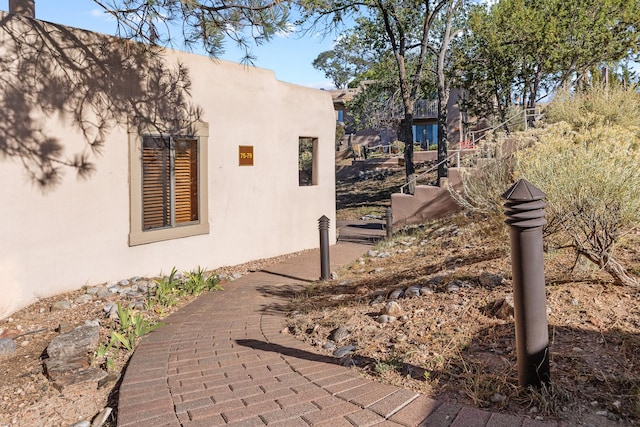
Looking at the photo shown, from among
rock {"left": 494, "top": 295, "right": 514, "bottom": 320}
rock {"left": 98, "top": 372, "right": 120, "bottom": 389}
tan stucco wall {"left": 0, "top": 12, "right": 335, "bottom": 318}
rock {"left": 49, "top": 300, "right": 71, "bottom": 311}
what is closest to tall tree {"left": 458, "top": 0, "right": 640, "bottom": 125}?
tan stucco wall {"left": 0, "top": 12, "right": 335, "bottom": 318}

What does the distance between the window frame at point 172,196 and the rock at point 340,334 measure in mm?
4149

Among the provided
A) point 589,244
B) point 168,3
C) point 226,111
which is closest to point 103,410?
point 589,244

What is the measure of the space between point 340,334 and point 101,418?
74.9 inches

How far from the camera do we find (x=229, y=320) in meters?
5.42

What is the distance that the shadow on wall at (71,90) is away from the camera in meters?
5.77

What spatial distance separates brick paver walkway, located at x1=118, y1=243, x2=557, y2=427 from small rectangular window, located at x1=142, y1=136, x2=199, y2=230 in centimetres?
278

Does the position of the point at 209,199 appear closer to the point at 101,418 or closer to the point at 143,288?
the point at 143,288

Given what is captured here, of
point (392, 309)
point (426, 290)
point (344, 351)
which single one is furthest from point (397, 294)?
point (344, 351)

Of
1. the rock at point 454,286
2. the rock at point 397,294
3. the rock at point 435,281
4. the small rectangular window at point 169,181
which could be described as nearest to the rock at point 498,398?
the rock at point 454,286

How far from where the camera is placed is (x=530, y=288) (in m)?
2.77

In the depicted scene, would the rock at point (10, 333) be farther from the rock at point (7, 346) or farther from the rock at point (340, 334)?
the rock at point (340, 334)

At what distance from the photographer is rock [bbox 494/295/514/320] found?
3893mm

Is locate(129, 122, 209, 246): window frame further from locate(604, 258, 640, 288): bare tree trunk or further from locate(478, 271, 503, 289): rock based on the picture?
locate(604, 258, 640, 288): bare tree trunk

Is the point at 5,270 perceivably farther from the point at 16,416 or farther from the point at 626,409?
the point at 626,409
